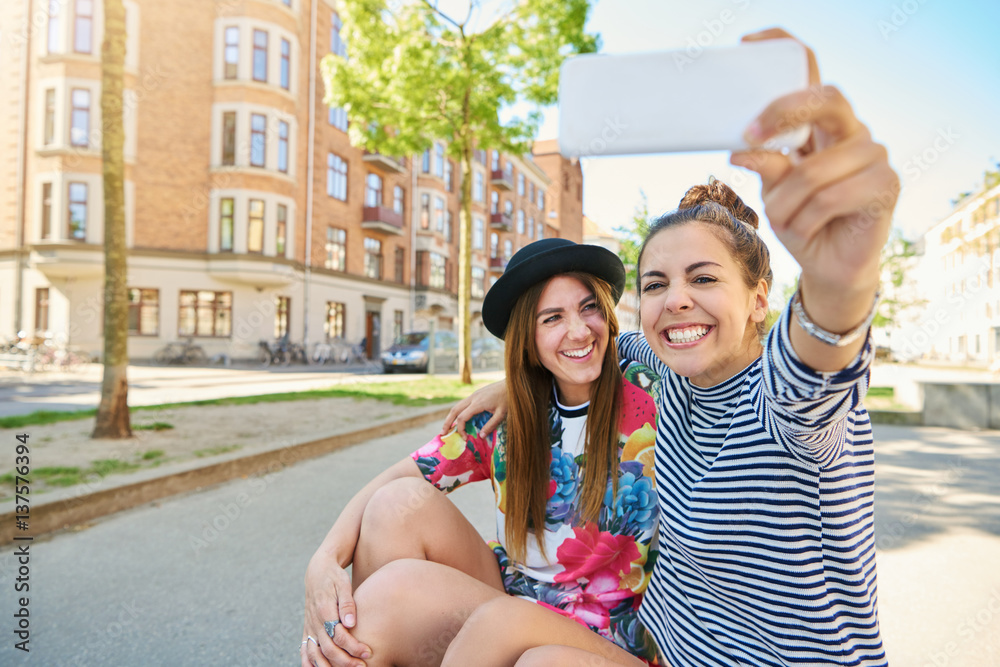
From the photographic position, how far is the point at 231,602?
292 cm

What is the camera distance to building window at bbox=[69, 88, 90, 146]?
888 inches

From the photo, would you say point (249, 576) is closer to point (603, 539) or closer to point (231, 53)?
point (603, 539)

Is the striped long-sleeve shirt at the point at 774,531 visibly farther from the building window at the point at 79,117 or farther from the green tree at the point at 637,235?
the building window at the point at 79,117

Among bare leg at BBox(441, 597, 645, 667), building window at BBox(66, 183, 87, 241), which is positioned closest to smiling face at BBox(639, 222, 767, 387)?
bare leg at BBox(441, 597, 645, 667)

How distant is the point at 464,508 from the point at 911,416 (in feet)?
26.0

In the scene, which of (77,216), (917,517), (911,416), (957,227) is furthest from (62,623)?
(957,227)

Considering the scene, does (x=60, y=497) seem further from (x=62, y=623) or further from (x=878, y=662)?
(x=878, y=662)

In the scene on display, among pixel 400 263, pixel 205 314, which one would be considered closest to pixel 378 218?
pixel 400 263

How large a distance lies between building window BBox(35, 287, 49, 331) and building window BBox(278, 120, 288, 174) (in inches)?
391

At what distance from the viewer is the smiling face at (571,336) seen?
6.36 feet

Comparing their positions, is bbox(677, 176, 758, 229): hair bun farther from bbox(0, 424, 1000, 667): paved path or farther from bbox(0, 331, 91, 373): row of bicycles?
bbox(0, 331, 91, 373): row of bicycles

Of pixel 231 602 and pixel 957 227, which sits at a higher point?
pixel 957 227

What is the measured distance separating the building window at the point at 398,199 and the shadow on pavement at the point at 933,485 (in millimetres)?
28936

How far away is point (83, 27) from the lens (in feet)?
74.6
